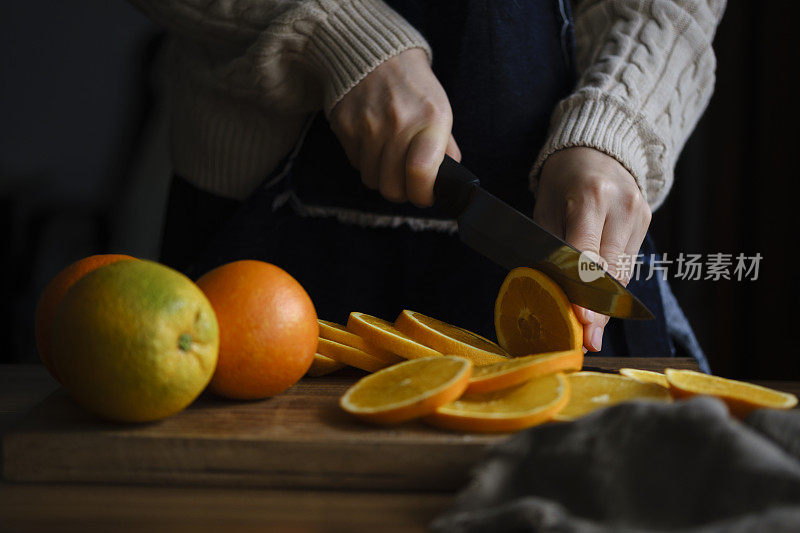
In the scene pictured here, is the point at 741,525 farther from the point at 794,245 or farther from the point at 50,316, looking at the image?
the point at 794,245

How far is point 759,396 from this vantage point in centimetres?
77

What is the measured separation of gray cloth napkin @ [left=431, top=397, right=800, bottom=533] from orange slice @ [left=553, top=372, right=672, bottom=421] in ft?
0.40

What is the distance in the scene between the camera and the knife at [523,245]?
3.12 feet

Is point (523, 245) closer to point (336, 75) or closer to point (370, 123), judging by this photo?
point (370, 123)

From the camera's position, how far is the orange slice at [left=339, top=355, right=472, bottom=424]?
0.71 metres

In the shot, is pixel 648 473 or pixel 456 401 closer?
pixel 648 473

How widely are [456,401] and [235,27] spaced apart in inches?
30.8

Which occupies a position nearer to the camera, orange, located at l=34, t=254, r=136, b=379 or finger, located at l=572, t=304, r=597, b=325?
orange, located at l=34, t=254, r=136, b=379

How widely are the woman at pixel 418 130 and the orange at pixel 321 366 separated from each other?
28 cm

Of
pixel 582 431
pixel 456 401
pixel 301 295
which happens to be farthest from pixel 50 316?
pixel 582 431

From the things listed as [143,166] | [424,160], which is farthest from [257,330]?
[143,166]

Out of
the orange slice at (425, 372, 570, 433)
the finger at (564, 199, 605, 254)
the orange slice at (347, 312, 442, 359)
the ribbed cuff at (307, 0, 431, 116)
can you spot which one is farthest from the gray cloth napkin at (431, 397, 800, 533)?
the ribbed cuff at (307, 0, 431, 116)

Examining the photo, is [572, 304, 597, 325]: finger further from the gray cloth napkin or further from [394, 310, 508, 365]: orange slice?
the gray cloth napkin

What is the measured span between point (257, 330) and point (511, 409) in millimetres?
297
